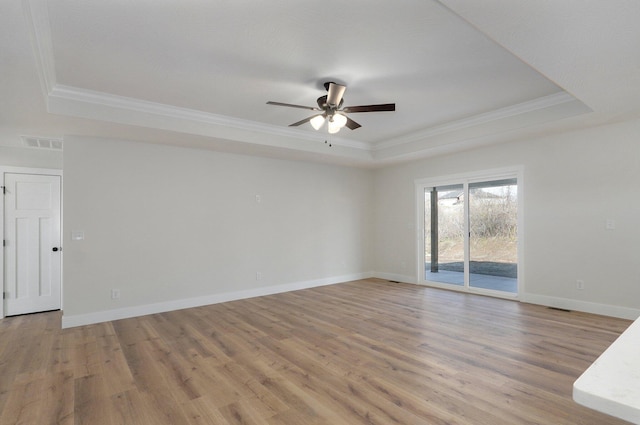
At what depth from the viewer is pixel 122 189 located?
183 inches

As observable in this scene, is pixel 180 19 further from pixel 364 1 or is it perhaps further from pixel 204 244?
pixel 204 244

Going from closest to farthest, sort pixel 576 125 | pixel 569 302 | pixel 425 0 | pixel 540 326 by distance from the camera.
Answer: pixel 425 0 → pixel 540 326 → pixel 576 125 → pixel 569 302

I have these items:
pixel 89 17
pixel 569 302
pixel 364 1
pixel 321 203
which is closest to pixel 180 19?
pixel 89 17

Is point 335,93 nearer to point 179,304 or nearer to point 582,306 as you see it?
point 179,304

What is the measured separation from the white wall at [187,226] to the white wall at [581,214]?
129 inches

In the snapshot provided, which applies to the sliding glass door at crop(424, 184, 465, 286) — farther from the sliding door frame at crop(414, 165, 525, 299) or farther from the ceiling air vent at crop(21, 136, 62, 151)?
the ceiling air vent at crop(21, 136, 62, 151)

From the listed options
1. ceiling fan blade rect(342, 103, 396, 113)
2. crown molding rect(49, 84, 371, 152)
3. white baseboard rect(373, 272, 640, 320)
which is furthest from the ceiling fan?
white baseboard rect(373, 272, 640, 320)

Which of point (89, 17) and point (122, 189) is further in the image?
point (122, 189)

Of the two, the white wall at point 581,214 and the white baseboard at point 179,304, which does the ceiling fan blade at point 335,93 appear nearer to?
the white wall at point 581,214

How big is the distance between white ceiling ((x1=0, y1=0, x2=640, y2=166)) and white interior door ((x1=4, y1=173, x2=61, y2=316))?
84 cm

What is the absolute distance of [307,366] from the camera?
2.95 metres

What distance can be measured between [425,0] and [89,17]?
2449 millimetres

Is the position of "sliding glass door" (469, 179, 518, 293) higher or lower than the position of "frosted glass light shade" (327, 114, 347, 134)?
lower

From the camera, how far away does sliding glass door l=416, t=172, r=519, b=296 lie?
5379 mm
